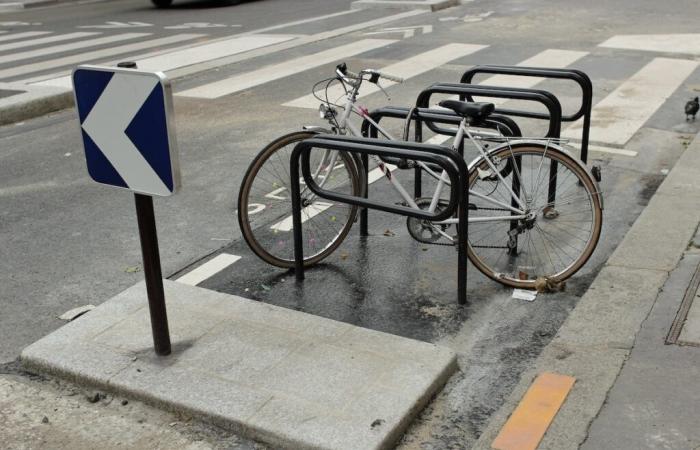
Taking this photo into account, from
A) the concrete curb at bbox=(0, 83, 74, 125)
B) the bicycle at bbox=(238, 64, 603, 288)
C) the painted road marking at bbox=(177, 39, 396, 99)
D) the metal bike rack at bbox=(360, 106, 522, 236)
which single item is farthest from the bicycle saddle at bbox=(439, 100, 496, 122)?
the concrete curb at bbox=(0, 83, 74, 125)

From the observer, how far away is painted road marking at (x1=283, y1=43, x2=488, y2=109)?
10.1 meters

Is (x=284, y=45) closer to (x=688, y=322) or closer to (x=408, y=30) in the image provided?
(x=408, y=30)

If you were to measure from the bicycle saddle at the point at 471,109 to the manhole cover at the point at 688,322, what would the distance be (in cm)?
154

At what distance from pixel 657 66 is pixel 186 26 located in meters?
10.6

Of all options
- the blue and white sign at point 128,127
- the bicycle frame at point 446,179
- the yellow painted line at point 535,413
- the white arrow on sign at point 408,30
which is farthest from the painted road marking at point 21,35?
the yellow painted line at point 535,413

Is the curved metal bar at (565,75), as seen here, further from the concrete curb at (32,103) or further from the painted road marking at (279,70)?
the concrete curb at (32,103)

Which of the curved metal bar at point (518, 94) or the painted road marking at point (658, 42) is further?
the painted road marking at point (658, 42)

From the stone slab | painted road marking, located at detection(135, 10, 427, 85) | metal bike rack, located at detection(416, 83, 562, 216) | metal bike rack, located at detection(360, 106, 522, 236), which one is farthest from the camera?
painted road marking, located at detection(135, 10, 427, 85)

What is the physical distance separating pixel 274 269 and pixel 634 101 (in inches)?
234

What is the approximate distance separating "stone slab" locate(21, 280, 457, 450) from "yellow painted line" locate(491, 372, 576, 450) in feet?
1.38

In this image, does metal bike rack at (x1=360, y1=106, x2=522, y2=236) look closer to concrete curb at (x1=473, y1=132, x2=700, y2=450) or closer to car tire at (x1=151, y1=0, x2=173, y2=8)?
concrete curb at (x1=473, y1=132, x2=700, y2=450)

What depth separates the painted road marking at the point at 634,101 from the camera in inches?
330

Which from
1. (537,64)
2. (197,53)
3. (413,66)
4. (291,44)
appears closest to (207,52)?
(197,53)

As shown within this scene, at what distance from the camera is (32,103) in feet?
33.0
